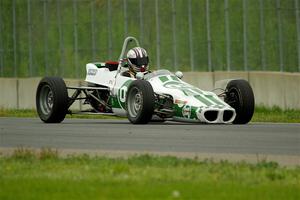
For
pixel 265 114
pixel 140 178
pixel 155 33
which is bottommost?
pixel 140 178

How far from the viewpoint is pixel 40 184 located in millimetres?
13328

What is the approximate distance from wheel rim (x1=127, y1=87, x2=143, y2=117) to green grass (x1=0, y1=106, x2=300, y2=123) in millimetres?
3628

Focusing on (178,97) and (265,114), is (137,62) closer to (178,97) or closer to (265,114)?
(178,97)

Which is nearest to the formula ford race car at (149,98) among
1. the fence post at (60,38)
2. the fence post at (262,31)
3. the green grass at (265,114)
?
the green grass at (265,114)

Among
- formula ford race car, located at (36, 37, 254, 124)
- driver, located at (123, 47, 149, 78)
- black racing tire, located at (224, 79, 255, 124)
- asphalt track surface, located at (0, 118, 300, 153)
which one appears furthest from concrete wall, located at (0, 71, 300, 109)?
asphalt track surface, located at (0, 118, 300, 153)

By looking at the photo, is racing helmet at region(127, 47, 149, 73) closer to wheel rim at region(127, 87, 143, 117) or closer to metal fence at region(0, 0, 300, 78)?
wheel rim at region(127, 87, 143, 117)

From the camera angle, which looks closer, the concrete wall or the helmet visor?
the helmet visor

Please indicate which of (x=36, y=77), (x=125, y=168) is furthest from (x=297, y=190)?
(x=36, y=77)

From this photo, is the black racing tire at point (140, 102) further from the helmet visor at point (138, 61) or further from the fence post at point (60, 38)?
the fence post at point (60, 38)

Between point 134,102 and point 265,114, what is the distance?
662 cm

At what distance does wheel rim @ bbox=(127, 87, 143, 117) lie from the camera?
2439cm

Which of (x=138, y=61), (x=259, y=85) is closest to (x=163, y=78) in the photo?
(x=138, y=61)

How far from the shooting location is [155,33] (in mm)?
35906

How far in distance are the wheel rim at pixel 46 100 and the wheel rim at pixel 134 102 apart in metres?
2.45
